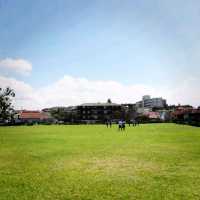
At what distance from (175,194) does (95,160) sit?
291 inches

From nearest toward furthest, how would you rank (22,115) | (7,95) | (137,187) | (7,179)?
1. (137,187)
2. (7,179)
3. (7,95)
4. (22,115)

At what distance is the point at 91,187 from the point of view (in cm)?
1011

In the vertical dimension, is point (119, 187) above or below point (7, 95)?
below

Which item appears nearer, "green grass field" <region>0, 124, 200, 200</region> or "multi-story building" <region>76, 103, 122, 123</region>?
"green grass field" <region>0, 124, 200, 200</region>

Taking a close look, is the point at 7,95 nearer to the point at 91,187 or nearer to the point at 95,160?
the point at 95,160

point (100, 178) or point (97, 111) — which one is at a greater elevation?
point (97, 111)

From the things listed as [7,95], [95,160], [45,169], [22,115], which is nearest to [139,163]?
[95,160]

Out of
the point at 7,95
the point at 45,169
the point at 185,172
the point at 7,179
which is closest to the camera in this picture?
the point at 7,179

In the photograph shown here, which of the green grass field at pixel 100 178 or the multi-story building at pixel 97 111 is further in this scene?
the multi-story building at pixel 97 111

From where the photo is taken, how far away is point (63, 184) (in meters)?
10.6

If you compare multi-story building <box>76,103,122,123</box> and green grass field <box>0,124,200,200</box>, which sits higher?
multi-story building <box>76,103,122,123</box>

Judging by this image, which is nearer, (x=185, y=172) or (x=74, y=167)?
(x=185, y=172)

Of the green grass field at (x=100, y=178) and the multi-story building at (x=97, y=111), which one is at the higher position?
the multi-story building at (x=97, y=111)

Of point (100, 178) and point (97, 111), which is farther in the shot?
point (97, 111)
